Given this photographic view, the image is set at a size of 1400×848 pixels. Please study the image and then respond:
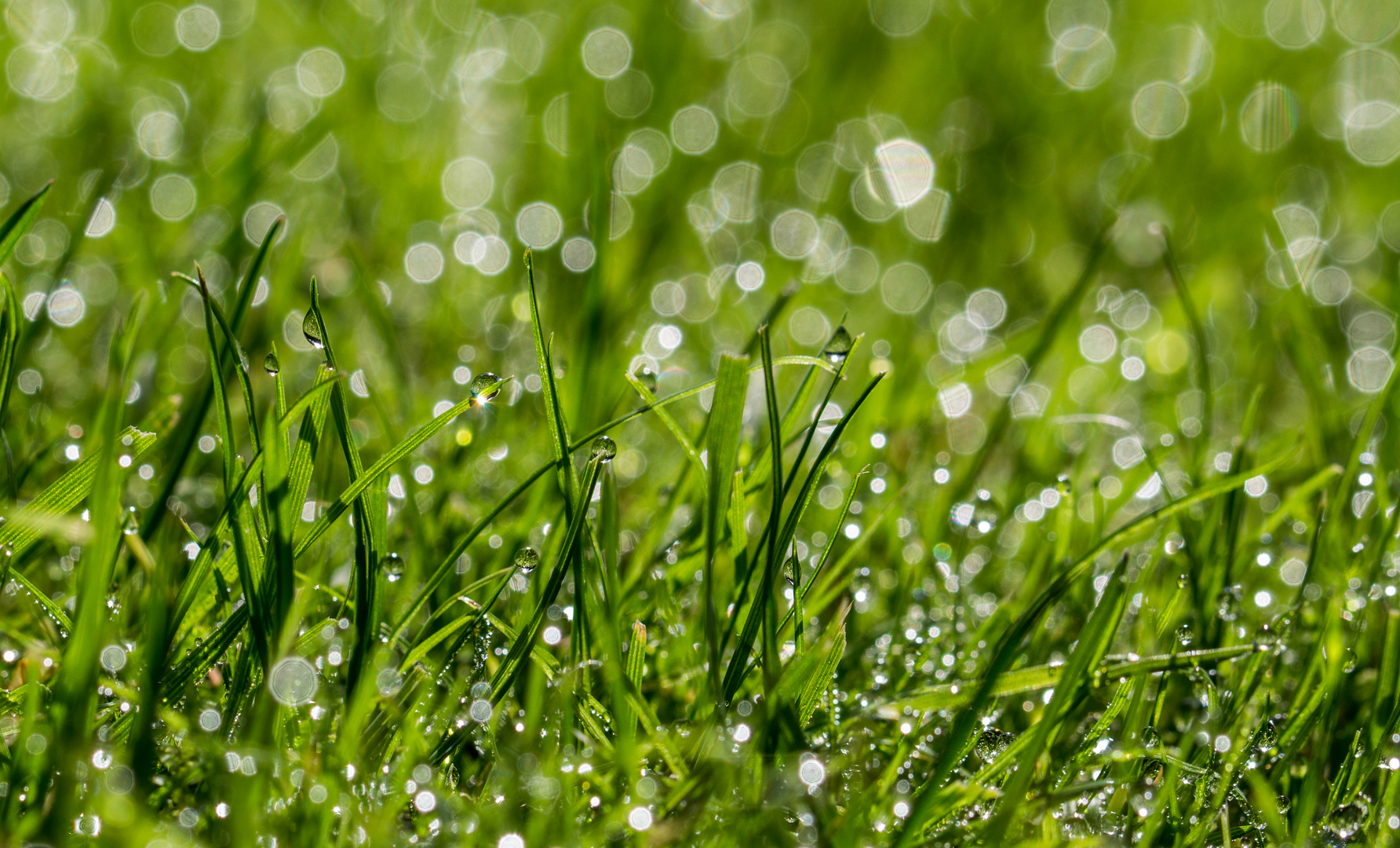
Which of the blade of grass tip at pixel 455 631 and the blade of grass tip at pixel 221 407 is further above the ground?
the blade of grass tip at pixel 221 407

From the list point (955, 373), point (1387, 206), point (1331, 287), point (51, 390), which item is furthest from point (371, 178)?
point (1387, 206)

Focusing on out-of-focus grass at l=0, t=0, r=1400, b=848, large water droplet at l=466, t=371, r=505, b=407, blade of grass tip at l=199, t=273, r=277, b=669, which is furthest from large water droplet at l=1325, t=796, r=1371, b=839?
blade of grass tip at l=199, t=273, r=277, b=669

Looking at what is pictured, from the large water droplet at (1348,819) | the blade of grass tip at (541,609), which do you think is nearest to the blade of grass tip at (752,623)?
the blade of grass tip at (541,609)

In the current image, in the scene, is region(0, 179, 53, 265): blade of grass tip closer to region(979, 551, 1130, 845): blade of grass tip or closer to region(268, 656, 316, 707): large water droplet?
region(268, 656, 316, 707): large water droplet

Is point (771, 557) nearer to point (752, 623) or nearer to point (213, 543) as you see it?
point (752, 623)

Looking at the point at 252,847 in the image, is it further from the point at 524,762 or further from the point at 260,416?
the point at 260,416

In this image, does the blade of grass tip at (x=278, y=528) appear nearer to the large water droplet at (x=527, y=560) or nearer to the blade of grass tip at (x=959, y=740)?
the large water droplet at (x=527, y=560)

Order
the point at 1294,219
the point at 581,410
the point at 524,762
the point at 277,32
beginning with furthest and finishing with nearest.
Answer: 1. the point at 277,32
2. the point at 1294,219
3. the point at 581,410
4. the point at 524,762
